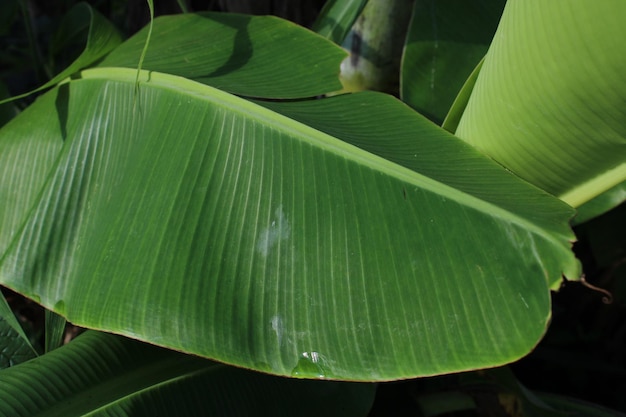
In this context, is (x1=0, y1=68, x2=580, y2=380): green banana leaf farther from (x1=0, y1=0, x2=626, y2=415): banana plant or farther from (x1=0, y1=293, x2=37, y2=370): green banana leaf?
(x1=0, y1=293, x2=37, y2=370): green banana leaf

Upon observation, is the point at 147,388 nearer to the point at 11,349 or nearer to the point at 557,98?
the point at 11,349

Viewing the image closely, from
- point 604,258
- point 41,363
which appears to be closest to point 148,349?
point 41,363

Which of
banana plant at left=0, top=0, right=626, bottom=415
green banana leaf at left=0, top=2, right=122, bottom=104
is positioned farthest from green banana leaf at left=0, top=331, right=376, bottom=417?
green banana leaf at left=0, top=2, right=122, bottom=104

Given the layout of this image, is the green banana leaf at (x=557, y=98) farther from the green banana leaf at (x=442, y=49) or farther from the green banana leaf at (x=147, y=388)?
the green banana leaf at (x=147, y=388)

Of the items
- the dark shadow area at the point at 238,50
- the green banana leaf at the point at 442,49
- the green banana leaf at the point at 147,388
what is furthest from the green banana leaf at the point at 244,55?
the green banana leaf at the point at 147,388

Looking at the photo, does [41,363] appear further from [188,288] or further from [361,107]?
[361,107]
